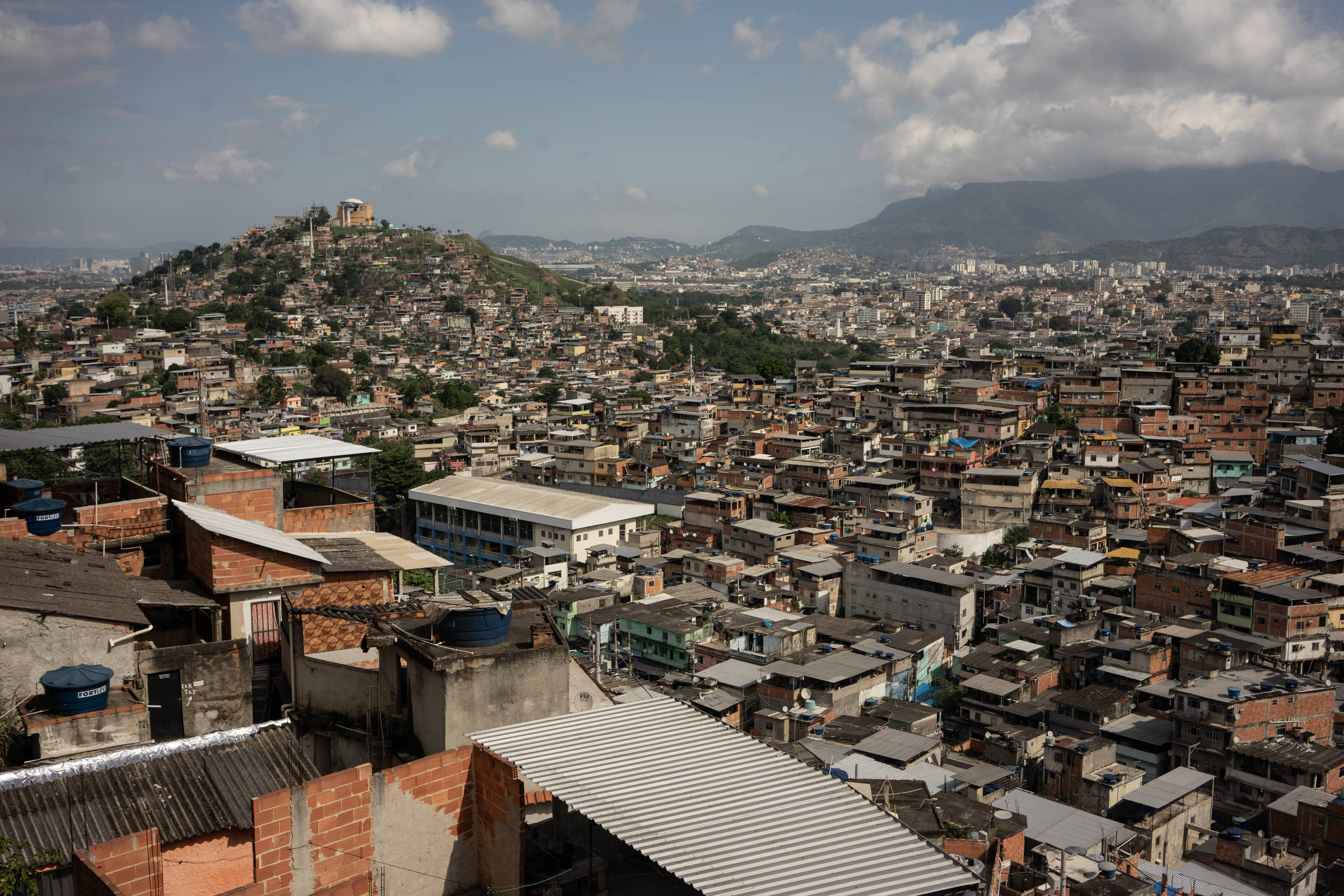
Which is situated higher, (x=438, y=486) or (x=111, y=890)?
(x=111, y=890)

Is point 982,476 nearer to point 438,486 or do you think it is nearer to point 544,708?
point 438,486

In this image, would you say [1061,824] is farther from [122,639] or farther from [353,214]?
[353,214]

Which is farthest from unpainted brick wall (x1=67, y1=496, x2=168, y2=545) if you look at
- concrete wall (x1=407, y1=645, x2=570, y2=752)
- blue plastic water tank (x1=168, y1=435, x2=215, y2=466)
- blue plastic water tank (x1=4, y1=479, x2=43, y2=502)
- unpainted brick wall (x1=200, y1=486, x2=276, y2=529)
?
concrete wall (x1=407, y1=645, x2=570, y2=752)

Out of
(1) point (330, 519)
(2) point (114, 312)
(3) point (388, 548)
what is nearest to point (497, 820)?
(3) point (388, 548)

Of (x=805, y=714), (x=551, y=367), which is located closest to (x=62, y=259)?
(x=551, y=367)

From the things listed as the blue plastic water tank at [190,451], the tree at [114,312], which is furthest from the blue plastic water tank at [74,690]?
the tree at [114,312]

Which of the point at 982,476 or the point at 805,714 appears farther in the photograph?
the point at 982,476
